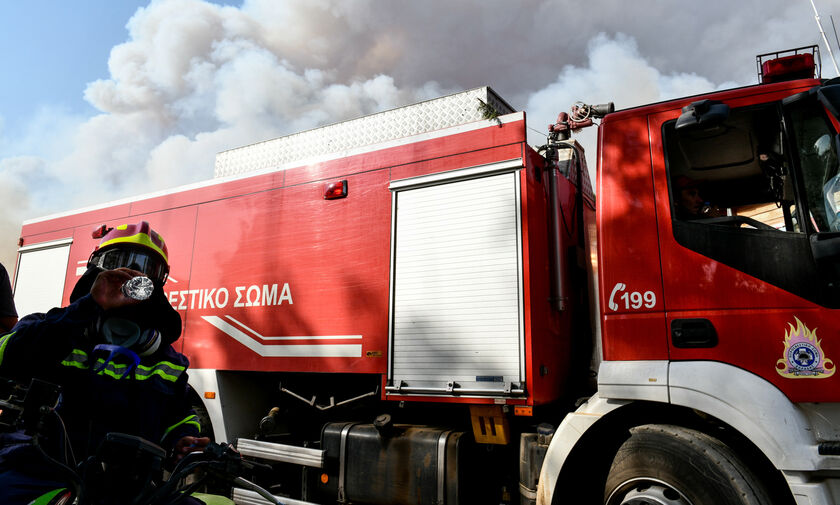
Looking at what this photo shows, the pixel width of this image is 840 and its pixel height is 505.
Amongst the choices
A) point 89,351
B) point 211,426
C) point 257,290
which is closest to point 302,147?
point 257,290

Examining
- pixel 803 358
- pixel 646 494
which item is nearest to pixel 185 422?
pixel 646 494

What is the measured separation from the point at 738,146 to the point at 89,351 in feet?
11.8

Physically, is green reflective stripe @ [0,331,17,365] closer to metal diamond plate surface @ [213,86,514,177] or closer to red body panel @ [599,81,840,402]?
red body panel @ [599,81,840,402]

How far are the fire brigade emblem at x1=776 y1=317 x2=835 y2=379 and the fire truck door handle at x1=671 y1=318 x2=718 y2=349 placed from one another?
32 centimetres

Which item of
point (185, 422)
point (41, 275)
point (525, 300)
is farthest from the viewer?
point (41, 275)

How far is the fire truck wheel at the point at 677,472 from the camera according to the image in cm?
265

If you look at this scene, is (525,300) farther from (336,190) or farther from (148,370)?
(148,370)

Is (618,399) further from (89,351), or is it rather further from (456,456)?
(89,351)

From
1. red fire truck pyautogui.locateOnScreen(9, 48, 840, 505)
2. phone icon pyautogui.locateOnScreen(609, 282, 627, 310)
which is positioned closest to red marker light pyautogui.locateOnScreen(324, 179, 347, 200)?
red fire truck pyautogui.locateOnScreen(9, 48, 840, 505)

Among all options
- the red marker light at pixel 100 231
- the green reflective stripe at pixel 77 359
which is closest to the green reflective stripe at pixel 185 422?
the green reflective stripe at pixel 77 359

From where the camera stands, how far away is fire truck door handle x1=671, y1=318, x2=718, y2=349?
2879 millimetres

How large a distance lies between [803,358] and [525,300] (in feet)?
5.10

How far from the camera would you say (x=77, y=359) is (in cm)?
180

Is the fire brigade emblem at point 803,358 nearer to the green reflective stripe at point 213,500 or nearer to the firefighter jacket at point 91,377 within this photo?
the green reflective stripe at point 213,500
